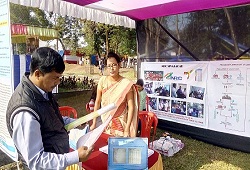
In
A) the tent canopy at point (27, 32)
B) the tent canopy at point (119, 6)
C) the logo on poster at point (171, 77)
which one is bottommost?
the logo on poster at point (171, 77)

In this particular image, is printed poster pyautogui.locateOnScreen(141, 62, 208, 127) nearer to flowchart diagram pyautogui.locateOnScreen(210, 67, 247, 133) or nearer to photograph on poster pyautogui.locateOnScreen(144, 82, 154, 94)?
photograph on poster pyautogui.locateOnScreen(144, 82, 154, 94)

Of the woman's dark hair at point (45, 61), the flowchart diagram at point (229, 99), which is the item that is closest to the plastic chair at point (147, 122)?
the flowchart diagram at point (229, 99)

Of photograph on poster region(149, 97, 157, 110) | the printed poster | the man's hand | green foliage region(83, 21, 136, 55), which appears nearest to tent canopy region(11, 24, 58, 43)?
green foliage region(83, 21, 136, 55)

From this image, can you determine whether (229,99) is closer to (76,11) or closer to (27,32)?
(76,11)

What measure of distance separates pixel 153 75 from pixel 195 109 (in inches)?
45.6

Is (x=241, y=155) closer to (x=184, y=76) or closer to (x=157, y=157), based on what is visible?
(x=184, y=76)

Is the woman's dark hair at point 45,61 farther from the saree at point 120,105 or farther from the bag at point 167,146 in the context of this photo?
the bag at point 167,146

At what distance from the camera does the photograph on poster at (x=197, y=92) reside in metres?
4.07

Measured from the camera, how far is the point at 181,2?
129 inches

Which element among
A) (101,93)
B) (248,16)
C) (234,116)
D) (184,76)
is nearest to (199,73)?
(184,76)

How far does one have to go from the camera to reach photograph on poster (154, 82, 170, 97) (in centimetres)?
458

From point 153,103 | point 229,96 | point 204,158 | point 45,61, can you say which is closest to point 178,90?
point 153,103

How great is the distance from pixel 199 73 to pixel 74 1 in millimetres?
2465

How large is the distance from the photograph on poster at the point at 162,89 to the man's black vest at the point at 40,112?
356 cm
